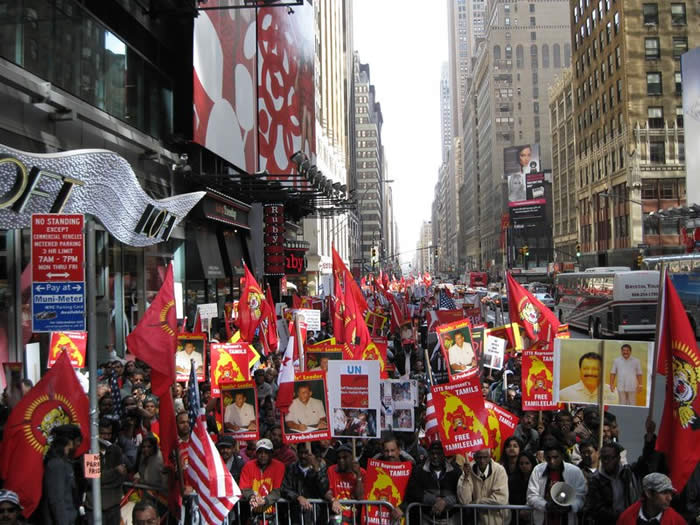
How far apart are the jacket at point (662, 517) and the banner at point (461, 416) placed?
1935mm

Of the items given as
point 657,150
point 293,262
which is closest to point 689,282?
point 293,262

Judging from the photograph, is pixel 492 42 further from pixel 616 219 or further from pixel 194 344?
pixel 194 344

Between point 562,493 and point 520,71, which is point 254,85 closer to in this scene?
point 562,493

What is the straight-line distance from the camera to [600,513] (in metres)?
6.50

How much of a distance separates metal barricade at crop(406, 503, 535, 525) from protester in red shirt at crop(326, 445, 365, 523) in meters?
0.57

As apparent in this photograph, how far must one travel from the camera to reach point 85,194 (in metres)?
10.1

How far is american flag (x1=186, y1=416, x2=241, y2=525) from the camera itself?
258 inches

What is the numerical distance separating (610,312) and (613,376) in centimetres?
2307

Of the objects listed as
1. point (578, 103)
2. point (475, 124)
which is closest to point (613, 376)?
point (578, 103)

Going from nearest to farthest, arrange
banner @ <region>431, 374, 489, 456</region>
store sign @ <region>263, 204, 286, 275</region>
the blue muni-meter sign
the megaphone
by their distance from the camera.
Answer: the blue muni-meter sign
the megaphone
banner @ <region>431, 374, 489, 456</region>
store sign @ <region>263, 204, 286, 275</region>

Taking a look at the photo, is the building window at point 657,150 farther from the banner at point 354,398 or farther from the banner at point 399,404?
the banner at point 354,398

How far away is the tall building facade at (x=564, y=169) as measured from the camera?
8394cm

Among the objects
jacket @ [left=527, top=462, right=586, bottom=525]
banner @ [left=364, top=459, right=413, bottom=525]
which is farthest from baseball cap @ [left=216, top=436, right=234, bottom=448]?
jacket @ [left=527, top=462, right=586, bottom=525]

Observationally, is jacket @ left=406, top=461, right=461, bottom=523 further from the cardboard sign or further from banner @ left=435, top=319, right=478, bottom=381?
banner @ left=435, top=319, right=478, bottom=381
